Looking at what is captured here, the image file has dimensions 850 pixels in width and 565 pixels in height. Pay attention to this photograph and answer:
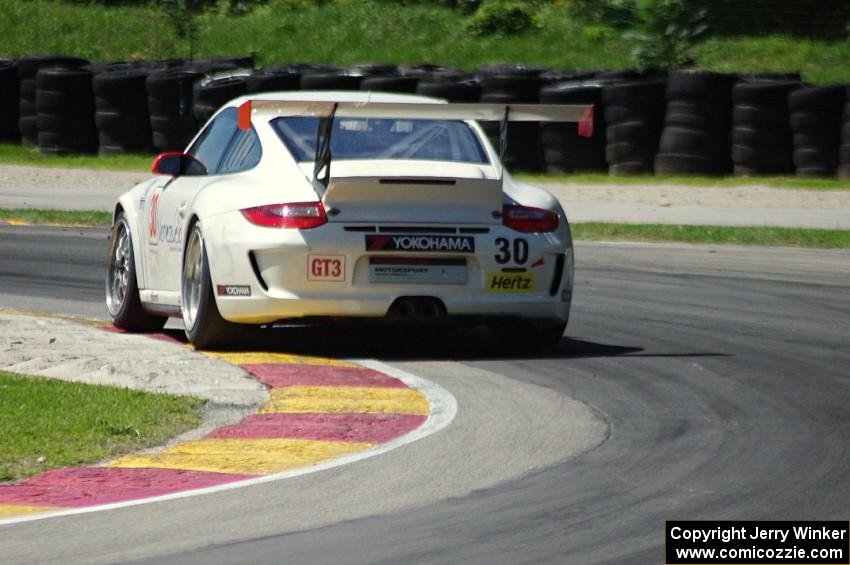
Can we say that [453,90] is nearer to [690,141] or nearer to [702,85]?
[690,141]

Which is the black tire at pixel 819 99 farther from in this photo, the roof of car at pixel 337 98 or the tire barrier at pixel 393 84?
the roof of car at pixel 337 98

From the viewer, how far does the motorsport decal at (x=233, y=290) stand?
9.29m

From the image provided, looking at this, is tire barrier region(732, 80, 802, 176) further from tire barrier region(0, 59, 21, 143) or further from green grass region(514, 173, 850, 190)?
tire barrier region(0, 59, 21, 143)

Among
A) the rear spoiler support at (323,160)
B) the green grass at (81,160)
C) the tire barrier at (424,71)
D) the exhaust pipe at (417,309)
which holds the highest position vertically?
the rear spoiler support at (323,160)

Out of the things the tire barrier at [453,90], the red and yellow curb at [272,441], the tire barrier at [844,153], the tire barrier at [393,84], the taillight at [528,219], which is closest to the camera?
the red and yellow curb at [272,441]

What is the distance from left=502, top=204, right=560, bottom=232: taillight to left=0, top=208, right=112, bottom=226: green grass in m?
10.3

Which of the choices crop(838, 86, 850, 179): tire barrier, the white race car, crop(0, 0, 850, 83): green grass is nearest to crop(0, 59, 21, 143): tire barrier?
crop(0, 0, 850, 83): green grass

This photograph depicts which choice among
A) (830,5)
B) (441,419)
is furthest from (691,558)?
(830,5)

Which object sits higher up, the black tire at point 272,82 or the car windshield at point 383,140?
the car windshield at point 383,140

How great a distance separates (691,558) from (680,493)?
0.97 m

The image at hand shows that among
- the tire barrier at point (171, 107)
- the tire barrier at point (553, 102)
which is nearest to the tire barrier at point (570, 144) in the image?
the tire barrier at point (553, 102)

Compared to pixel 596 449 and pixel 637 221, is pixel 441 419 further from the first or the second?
pixel 637 221

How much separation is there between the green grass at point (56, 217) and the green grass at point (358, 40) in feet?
51.8

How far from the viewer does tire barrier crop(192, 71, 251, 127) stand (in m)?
25.2
